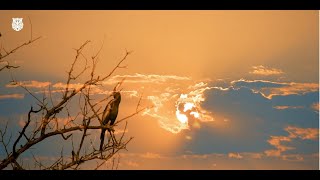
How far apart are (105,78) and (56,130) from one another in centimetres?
101

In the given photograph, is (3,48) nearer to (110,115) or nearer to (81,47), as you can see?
(81,47)

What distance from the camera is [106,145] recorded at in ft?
19.2

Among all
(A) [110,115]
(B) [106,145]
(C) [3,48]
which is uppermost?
(C) [3,48]
